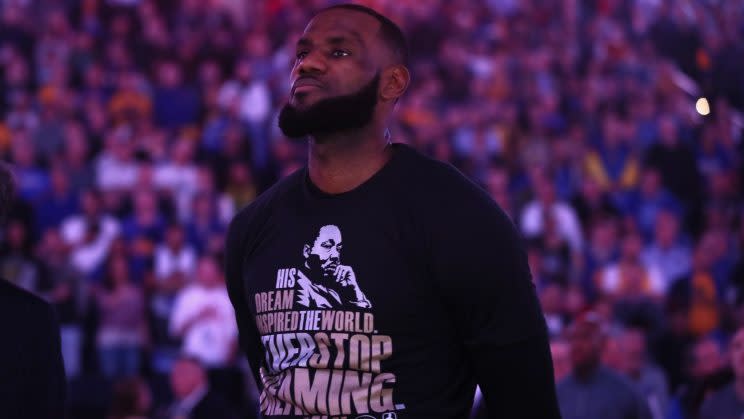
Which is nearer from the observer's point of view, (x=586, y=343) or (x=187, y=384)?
(x=586, y=343)

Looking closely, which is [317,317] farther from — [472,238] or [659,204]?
[659,204]

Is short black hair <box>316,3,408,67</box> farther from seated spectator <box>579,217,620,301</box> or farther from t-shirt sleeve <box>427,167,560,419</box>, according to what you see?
seated spectator <box>579,217,620,301</box>

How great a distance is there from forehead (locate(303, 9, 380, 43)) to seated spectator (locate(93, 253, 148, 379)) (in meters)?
7.55

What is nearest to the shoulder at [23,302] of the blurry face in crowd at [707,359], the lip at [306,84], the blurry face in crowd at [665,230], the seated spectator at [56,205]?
the lip at [306,84]

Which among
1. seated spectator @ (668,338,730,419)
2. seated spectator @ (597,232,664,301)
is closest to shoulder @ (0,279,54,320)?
seated spectator @ (668,338,730,419)

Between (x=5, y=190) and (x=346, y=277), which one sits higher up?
(x=5, y=190)

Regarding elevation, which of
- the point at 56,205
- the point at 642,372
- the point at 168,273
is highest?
the point at 56,205

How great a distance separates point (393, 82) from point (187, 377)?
613 centimetres

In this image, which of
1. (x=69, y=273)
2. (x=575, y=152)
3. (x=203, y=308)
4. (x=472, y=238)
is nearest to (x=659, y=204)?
(x=575, y=152)

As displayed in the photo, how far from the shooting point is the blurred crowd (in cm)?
1046

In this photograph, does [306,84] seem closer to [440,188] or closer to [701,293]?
[440,188]

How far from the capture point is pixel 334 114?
10.5ft

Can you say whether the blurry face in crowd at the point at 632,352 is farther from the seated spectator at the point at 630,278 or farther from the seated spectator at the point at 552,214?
the seated spectator at the point at 552,214

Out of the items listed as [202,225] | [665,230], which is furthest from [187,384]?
[665,230]
